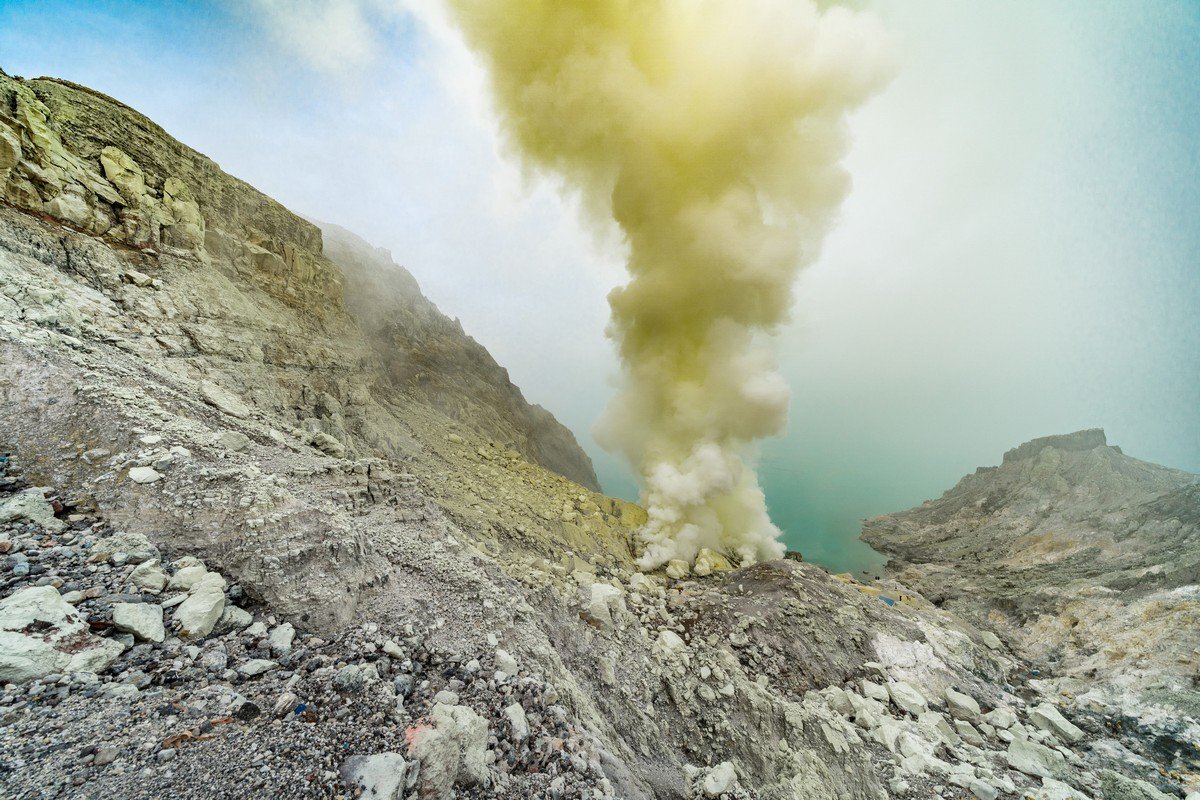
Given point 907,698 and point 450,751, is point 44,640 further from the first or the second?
point 907,698

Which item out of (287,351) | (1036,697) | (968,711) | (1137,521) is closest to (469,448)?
(287,351)

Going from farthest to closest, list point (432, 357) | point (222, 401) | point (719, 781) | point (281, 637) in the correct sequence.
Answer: point (432, 357), point (222, 401), point (719, 781), point (281, 637)

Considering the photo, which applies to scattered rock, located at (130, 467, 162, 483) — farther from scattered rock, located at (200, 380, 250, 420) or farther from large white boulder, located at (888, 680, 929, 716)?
large white boulder, located at (888, 680, 929, 716)

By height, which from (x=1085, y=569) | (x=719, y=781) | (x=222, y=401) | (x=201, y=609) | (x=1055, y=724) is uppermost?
(x=1085, y=569)

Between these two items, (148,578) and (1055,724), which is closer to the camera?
(148,578)

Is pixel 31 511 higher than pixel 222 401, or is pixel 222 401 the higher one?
pixel 222 401

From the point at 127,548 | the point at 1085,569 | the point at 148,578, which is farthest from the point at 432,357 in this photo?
the point at 1085,569

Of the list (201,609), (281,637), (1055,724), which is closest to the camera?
(201,609)
